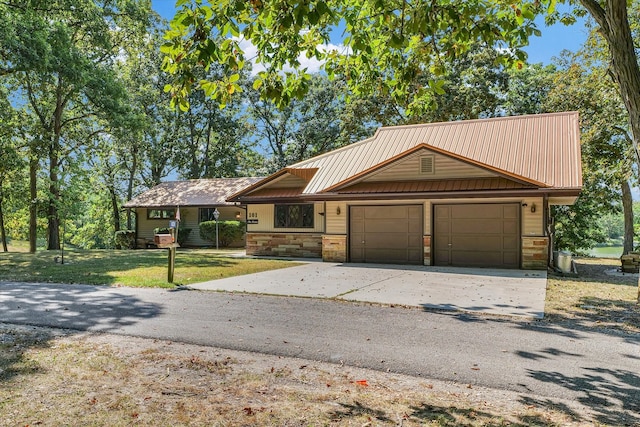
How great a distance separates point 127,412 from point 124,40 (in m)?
29.0

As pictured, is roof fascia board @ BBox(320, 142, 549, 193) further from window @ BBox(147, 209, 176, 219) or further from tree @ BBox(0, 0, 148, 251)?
window @ BBox(147, 209, 176, 219)

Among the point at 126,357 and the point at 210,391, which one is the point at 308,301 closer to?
the point at 126,357

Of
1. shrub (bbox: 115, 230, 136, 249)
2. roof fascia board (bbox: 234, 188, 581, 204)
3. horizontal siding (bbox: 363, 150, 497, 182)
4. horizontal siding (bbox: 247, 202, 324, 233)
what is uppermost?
horizontal siding (bbox: 363, 150, 497, 182)

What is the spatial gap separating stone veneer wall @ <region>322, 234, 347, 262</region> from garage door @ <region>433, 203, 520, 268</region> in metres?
3.45

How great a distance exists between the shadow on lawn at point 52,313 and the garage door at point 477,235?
10.4 metres

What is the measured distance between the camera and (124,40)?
2708 centimetres

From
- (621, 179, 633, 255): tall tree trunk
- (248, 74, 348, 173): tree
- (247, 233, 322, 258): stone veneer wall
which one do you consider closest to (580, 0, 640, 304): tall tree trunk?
(247, 233, 322, 258): stone veneer wall

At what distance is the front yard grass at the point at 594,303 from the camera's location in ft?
21.6

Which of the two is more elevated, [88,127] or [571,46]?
[571,46]

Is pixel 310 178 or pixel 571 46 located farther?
pixel 571 46

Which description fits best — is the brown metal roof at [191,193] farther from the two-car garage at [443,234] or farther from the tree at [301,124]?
the two-car garage at [443,234]

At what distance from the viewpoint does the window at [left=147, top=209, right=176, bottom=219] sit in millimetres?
28688

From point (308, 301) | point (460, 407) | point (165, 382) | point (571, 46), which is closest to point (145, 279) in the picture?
point (308, 301)

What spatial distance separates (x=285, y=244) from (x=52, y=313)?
488 inches
